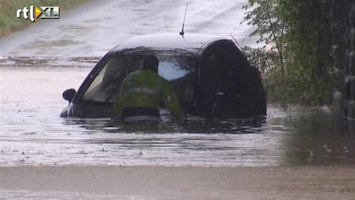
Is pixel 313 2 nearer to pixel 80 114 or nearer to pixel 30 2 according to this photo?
pixel 80 114

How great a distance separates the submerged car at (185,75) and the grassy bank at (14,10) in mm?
22331

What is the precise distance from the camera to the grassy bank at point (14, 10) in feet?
128

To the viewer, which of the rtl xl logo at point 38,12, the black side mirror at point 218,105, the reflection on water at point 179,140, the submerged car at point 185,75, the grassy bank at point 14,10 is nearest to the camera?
the reflection on water at point 179,140

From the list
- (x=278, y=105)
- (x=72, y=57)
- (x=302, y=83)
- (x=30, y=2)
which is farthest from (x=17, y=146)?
(x=30, y=2)

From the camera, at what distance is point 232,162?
39.9 feet

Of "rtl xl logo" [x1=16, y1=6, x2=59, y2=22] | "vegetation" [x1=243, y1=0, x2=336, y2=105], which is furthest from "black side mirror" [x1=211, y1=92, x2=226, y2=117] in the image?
Result: "rtl xl logo" [x1=16, y1=6, x2=59, y2=22]

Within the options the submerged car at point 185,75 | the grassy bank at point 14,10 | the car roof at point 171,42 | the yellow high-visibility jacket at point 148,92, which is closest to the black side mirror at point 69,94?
the submerged car at point 185,75

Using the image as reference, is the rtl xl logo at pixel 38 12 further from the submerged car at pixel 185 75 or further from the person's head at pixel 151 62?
the person's head at pixel 151 62

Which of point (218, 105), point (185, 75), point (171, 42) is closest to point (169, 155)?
point (185, 75)

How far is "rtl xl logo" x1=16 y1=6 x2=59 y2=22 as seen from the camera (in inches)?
1583

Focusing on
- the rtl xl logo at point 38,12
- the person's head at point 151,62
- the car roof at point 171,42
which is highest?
the rtl xl logo at point 38,12

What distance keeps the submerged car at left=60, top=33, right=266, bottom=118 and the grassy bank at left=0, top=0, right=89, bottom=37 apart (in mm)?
22331

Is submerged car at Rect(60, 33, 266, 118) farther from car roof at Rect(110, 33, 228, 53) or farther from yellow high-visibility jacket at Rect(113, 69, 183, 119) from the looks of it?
yellow high-visibility jacket at Rect(113, 69, 183, 119)

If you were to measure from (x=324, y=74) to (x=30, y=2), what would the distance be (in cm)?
2498
